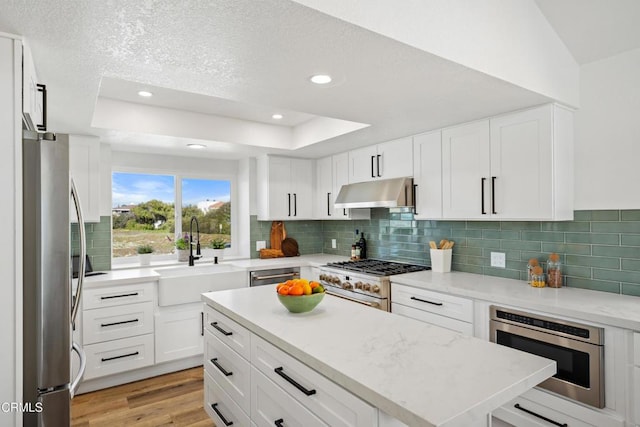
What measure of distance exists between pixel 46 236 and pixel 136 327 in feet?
7.00

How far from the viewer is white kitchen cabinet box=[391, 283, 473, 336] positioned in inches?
104

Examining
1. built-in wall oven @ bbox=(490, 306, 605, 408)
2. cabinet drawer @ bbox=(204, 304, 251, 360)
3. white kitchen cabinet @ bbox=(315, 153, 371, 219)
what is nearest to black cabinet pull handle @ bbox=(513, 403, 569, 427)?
built-in wall oven @ bbox=(490, 306, 605, 408)

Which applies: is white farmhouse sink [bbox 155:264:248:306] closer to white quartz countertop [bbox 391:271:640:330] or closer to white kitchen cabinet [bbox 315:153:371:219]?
white kitchen cabinet [bbox 315:153:371:219]

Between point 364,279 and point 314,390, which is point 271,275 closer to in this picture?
point 364,279

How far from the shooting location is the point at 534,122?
8.38 feet

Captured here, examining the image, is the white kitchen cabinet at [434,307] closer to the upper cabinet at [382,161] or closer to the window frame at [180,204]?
the upper cabinet at [382,161]

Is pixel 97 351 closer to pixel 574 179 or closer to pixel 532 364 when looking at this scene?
pixel 532 364

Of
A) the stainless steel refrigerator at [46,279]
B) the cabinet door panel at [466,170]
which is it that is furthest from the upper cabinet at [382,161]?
the stainless steel refrigerator at [46,279]

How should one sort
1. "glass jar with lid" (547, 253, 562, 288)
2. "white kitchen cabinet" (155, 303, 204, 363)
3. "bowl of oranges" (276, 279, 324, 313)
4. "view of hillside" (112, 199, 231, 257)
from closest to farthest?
"bowl of oranges" (276, 279, 324, 313), "glass jar with lid" (547, 253, 562, 288), "white kitchen cabinet" (155, 303, 204, 363), "view of hillside" (112, 199, 231, 257)

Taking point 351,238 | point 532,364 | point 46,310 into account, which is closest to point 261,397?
point 46,310

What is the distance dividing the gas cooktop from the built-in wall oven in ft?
3.57

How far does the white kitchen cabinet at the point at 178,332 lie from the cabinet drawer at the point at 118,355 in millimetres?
96

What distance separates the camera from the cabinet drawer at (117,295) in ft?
10.6

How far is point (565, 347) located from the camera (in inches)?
83.7
